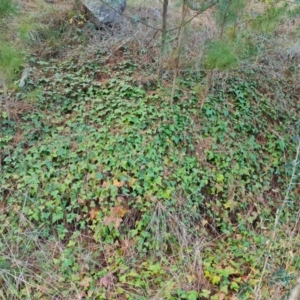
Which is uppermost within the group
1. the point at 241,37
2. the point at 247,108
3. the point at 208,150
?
the point at 241,37

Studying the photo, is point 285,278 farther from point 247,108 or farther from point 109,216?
point 247,108

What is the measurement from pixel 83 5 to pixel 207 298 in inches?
143

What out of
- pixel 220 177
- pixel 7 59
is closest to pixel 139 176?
pixel 220 177

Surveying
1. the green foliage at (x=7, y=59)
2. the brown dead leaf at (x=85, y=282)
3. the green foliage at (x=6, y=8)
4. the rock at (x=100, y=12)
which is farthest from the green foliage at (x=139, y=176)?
the rock at (x=100, y=12)

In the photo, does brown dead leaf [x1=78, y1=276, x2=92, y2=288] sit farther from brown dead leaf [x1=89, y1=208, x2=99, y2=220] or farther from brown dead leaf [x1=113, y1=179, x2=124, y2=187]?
brown dead leaf [x1=113, y1=179, x2=124, y2=187]

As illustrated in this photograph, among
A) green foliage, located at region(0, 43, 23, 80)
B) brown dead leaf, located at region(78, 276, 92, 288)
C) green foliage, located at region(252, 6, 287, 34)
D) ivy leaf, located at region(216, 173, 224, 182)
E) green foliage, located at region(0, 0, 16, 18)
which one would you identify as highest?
green foliage, located at region(252, 6, 287, 34)

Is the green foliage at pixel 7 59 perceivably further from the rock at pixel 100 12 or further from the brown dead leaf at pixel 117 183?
the rock at pixel 100 12

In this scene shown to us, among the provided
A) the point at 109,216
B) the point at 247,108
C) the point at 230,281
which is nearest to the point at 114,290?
the point at 109,216

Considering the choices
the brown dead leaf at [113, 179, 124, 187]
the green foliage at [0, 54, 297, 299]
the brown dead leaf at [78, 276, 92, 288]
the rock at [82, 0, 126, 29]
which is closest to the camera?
the brown dead leaf at [78, 276, 92, 288]

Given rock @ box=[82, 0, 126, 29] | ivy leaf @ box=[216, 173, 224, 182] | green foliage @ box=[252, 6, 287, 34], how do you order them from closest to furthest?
ivy leaf @ box=[216, 173, 224, 182] < green foliage @ box=[252, 6, 287, 34] < rock @ box=[82, 0, 126, 29]

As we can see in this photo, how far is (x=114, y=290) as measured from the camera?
88.0 inches

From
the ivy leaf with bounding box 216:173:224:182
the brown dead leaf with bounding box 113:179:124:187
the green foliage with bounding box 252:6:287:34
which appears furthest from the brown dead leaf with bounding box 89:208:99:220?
the green foliage with bounding box 252:6:287:34

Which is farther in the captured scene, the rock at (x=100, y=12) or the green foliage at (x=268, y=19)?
the rock at (x=100, y=12)

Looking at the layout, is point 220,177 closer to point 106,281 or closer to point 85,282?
point 106,281
